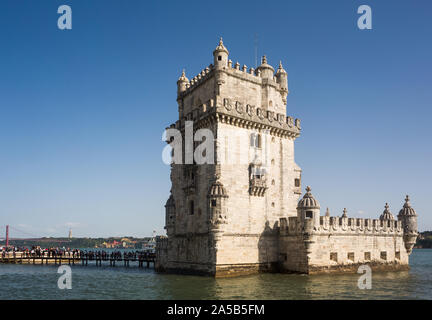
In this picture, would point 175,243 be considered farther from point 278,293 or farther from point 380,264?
point 380,264

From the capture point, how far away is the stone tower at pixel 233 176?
113 ft

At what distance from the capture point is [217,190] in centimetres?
3359

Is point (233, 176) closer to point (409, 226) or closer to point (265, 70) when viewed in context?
point (265, 70)

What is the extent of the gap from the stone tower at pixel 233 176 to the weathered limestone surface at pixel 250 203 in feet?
0.31

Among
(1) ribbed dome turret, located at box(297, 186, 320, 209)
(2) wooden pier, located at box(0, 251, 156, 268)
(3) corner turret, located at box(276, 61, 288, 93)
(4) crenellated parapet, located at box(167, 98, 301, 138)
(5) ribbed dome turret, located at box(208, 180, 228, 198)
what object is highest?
(3) corner turret, located at box(276, 61, 288, 93)

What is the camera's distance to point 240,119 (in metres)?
36.2

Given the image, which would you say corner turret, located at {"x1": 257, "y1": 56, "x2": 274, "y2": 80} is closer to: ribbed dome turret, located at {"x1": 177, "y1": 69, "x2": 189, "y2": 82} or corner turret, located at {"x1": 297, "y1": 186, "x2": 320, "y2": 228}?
ribbed dome turret, located at {"x1": 177, "y1": 69, "x2": 189, "y2": 82}

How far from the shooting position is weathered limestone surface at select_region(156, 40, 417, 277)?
34.4 metres

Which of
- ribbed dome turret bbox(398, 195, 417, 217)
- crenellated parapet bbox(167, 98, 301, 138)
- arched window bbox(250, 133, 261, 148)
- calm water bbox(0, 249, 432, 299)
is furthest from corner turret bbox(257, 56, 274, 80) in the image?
ribbed dome turret bbox(398, 195, 417, 217)

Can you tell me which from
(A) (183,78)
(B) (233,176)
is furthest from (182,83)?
(B) (233,176)

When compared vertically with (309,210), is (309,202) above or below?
above

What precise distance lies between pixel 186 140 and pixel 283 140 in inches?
397

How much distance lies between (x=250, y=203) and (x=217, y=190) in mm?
4201
